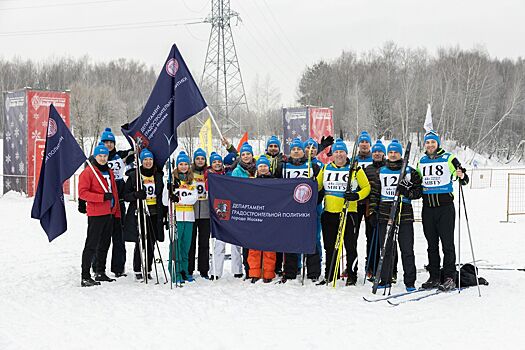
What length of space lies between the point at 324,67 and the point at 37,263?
5744cm

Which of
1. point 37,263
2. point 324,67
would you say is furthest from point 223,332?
point 324,67

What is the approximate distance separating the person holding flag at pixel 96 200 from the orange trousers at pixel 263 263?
6.95ft

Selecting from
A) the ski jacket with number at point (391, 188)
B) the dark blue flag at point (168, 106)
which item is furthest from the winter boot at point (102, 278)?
the ski jacket with number at point (391, 188)

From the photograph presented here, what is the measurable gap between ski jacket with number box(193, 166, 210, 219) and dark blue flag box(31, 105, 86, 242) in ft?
5.33

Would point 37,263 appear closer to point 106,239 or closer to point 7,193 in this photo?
point 106,239

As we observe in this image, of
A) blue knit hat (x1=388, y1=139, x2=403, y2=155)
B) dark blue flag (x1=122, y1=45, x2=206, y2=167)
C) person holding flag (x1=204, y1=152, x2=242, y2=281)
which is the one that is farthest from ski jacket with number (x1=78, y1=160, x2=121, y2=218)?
blue knit hat (x1=388, y1=139, x2=403, y2=155)

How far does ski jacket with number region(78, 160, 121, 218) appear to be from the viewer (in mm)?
6926

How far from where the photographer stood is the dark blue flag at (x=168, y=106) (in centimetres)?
741

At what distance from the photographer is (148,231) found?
24.4 ft

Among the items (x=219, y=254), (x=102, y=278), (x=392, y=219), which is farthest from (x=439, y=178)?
(x=102, y=278)

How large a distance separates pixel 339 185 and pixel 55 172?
3997 millimetres

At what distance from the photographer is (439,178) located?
6559 millimetres

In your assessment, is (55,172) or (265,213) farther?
(265,213)

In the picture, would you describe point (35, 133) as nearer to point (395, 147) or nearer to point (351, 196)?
point (351, 196)
